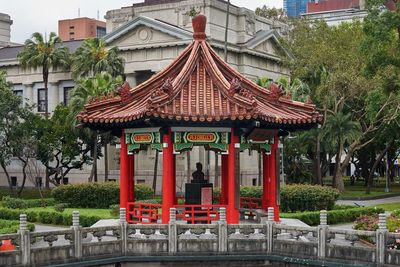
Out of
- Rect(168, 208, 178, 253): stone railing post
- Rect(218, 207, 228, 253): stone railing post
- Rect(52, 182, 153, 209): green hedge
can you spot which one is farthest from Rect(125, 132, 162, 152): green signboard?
Rect(52, 182, 153, 209): green hedge

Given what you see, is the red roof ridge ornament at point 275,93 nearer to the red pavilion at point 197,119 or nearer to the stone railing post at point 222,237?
the red pavilion at point 197,119

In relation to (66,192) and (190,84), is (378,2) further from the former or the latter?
(66,192)

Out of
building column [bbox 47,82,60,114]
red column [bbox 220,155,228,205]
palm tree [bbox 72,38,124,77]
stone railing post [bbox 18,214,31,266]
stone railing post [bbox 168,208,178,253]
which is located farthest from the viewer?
building column [bbox 47,82,60,114]

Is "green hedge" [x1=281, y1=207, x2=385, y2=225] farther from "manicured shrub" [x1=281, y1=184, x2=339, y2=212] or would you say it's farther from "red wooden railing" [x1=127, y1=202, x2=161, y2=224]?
"red wooden railing" [x1=127, y1=202, x2=161, y2=224]

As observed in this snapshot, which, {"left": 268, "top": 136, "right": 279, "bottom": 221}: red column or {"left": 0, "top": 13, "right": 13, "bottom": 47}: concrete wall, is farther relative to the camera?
{"left": 0, "top": 13, "right": 13, "bottom": 47}: concrete wall

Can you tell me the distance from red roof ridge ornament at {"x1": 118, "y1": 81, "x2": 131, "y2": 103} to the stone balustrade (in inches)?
192

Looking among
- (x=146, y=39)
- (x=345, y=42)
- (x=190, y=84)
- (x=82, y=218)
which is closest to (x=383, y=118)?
(x=345, y=42)

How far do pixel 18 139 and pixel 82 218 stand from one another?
2525cm

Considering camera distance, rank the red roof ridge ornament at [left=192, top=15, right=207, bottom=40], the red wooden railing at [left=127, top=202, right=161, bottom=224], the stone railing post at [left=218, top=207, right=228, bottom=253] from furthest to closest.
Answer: the red roof ridge ornament at [left=192, top=15, right=207, bottom=40] < the red wooden railing at [left=127, top=202, right=161, bottom=224] < the stone railing post at [left=218, top=207, right=228, bottom=253]

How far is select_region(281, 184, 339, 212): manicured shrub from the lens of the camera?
39.4m

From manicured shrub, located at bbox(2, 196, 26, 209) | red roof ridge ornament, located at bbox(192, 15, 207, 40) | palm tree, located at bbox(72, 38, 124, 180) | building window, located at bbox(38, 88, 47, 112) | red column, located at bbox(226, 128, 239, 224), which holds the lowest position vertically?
manicured shrub, located at bbox(2, 196, 26, 209)

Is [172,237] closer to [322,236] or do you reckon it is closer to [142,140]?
[142,140]

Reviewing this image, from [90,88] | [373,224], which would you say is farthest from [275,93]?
[90,88]

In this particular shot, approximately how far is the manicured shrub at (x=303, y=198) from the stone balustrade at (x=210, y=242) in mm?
15022
